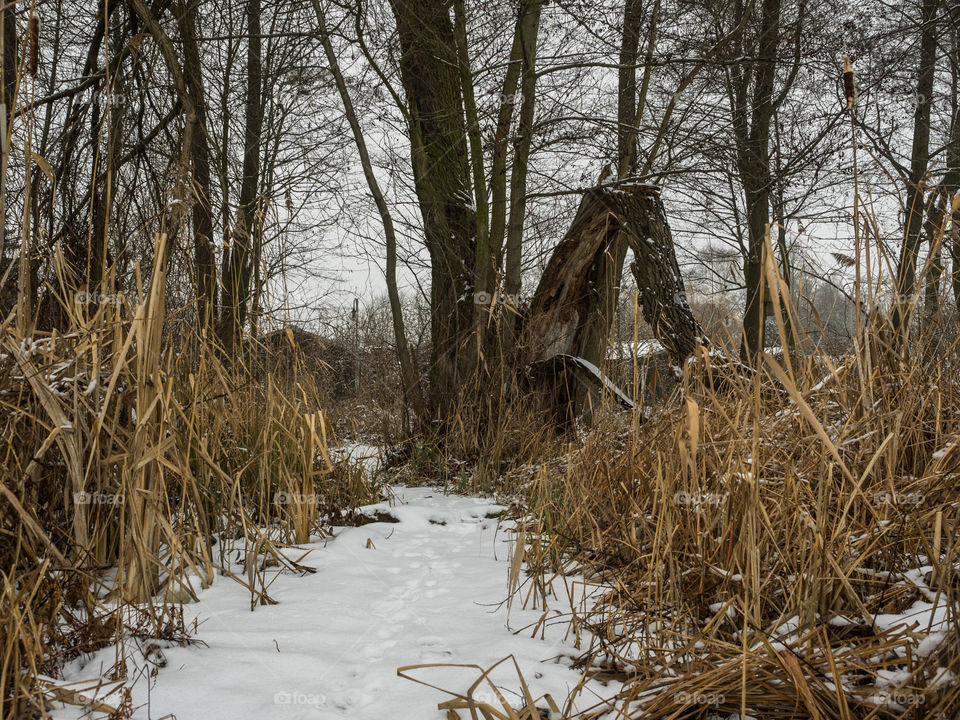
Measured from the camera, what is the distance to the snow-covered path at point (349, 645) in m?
1.27

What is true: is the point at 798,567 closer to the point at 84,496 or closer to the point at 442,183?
the point at 84,496

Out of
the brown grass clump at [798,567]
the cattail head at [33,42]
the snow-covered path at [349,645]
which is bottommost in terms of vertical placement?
the snow-covered path at [349,645]

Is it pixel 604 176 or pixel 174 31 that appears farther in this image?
pixel 604 176

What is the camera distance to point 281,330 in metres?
2.81

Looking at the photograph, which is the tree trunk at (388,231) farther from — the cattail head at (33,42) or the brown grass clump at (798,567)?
the cattail head at (33,42)

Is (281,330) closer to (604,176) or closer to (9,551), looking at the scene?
(9,551)

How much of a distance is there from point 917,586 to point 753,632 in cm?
33

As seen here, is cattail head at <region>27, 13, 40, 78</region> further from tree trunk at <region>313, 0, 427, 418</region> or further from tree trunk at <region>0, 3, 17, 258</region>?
tree trunk at <region>313, 0, 427, 418</region>

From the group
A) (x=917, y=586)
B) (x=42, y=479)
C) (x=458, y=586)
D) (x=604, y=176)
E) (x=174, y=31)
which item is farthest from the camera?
(x=604, y=176)

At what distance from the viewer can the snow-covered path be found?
1.27 meters

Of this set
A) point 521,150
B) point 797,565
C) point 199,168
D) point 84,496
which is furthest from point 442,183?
point 797,565

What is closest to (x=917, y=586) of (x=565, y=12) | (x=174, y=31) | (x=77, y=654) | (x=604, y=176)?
(x=77, y=654)

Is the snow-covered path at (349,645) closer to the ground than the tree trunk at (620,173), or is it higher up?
closer to the ground

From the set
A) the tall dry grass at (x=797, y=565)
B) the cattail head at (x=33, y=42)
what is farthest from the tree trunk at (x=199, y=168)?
the tall dry grass at (x=797, y=565)
